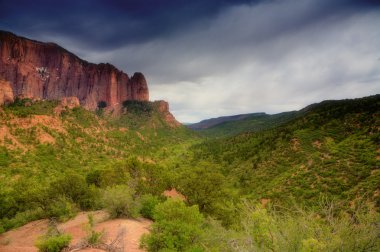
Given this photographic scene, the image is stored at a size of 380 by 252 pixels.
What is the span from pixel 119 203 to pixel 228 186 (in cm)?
2764

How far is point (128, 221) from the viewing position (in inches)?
931

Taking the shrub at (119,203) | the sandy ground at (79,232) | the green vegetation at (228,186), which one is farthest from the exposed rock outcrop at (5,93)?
the shrub at (119,203)

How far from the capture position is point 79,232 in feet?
74.2

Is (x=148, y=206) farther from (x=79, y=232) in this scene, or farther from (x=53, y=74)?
(x=53, y=74)

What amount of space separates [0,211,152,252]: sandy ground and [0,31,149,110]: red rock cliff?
5003 inches

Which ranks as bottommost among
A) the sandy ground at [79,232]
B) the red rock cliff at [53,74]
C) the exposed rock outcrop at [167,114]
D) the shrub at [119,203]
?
the sandy ground at [79,232]

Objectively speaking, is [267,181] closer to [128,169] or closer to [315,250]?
[128,169]

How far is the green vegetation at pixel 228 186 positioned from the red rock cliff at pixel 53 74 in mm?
82355

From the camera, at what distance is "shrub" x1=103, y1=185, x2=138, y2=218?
24.2 m

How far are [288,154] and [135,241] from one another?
128 feet

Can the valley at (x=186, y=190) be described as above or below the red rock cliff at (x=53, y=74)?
below

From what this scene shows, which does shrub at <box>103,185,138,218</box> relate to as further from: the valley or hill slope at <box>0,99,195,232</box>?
hill slope at <box>0,99,195,232</box>

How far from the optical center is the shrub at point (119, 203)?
79.3ft

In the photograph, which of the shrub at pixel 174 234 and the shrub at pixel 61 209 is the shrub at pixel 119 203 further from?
the shrub at pixel 174 234
